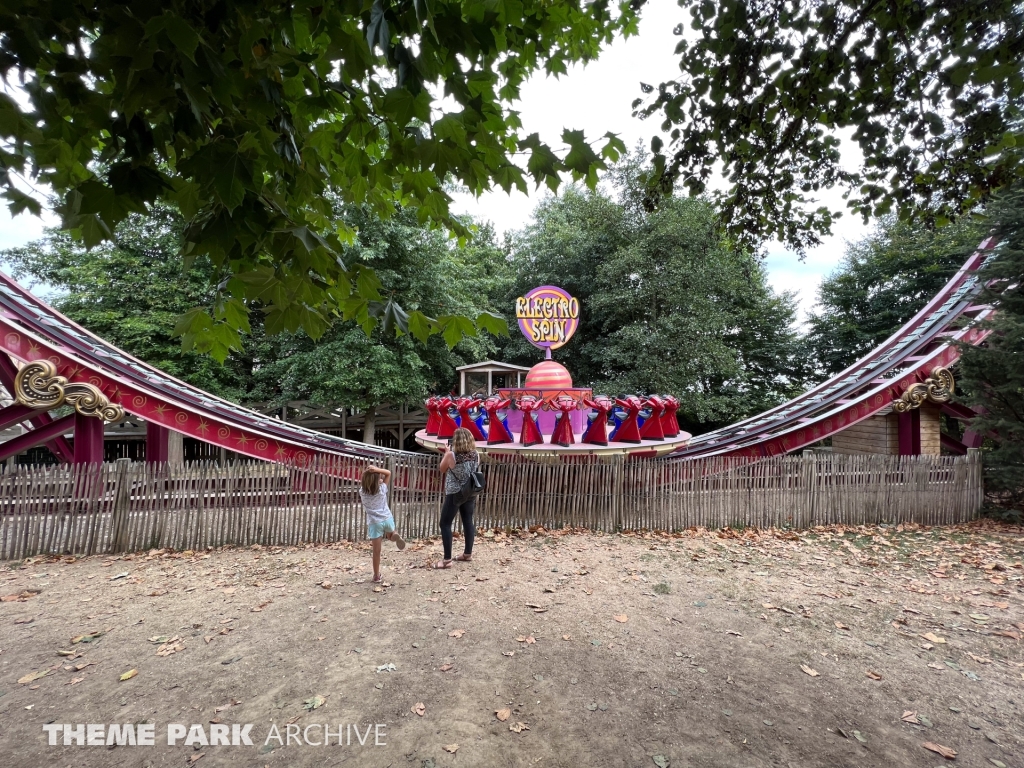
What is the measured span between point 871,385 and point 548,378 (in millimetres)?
7107

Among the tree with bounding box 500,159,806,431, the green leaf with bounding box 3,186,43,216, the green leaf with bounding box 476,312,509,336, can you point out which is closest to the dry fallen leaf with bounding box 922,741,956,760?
the green leaf with bounding box 476,312,509,336

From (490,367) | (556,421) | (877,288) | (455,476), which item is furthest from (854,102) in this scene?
(877,288)

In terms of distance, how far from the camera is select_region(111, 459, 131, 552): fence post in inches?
248

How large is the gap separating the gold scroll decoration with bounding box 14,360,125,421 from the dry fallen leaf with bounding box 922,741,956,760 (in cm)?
960

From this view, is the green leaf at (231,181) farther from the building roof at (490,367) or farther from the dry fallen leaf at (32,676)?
the building roof at (490,367)

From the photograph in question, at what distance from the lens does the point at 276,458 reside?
8.75 metres

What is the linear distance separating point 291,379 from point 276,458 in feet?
25.7

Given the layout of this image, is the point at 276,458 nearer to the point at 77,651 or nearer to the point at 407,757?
the point at 77,651

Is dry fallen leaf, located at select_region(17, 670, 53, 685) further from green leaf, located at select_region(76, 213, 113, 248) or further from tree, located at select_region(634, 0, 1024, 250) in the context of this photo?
tree, located at select_region(634, 0, 1024, 250)

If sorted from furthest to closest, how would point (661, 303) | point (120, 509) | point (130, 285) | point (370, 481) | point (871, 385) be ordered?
point (661, 303), point (130, 285), point (871, 385), point (120, 509), point (370, 481)

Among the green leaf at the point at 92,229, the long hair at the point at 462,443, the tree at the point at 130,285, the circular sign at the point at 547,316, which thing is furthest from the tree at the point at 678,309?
the green leaf at the point at 92,229

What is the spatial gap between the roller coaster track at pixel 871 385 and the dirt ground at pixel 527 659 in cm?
409

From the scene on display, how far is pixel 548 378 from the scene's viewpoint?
10.3m

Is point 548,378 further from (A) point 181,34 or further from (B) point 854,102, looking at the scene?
(A) point 181,34
